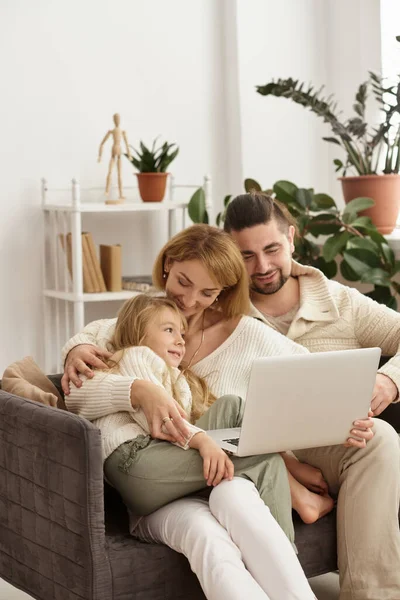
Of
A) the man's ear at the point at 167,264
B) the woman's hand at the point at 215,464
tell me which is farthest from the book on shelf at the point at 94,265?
the woman's hand at the point at 215,464

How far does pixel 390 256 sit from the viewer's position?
137 inches

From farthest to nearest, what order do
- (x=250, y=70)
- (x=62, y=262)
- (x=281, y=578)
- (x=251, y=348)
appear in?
(x=250, y=70) → (x=62, y=262) → (x=251, y=348) → (x=281, y=578)

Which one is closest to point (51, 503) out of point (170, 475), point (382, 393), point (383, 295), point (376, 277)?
point (170, 475)

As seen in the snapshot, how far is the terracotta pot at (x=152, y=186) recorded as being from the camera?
4.12 meters

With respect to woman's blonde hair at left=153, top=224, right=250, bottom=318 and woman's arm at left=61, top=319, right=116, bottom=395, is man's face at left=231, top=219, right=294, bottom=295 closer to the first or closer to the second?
woman's blonde hair at left=153, top=224, right=250, bottom=318

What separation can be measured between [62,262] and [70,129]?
58 cm

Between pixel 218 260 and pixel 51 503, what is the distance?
2.57ft

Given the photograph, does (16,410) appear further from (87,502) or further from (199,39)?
(199,39)

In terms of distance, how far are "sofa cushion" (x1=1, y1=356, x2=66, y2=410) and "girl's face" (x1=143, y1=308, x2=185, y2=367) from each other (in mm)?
271

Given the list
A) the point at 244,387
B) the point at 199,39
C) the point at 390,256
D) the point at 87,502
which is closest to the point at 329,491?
the point at 244,387

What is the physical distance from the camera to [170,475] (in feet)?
6.70

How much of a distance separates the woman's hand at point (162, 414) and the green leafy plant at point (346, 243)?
4.97ft

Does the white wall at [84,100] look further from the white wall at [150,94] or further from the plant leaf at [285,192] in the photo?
the plant leaf at [285,192]

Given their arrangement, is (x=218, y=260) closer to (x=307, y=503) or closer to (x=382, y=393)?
(x=382, y=393)
